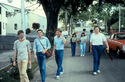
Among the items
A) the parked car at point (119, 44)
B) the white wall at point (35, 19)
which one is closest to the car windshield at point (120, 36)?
the parked car at point (119, 44)

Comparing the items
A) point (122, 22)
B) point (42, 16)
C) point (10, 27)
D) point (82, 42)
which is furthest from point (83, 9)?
point (42, 16)

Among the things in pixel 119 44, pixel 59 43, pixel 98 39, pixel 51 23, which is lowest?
pixel 119 44

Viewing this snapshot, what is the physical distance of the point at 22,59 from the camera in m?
5.96

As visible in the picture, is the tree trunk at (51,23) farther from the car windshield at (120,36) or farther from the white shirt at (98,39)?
the white shirt at (98,39)

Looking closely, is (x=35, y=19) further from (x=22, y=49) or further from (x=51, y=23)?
(x=22, y=49)

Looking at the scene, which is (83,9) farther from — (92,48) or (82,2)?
(92,48)

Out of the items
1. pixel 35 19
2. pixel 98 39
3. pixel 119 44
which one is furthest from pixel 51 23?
pixel 35 19

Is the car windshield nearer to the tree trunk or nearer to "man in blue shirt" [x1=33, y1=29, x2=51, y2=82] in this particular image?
the tree trunk

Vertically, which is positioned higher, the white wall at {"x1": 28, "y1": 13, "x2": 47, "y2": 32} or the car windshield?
the white wall at {"x1": 28, "y1": 13, "x2": 47, "y2": 32}

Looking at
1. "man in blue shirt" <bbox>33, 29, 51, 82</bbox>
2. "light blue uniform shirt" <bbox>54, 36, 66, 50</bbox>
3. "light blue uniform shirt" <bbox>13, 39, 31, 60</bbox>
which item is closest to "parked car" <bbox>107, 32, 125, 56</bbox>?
"light blue uniform shirt" <bbox>54, 36, 66, 50</bbox>

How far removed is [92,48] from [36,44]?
8.53 feet

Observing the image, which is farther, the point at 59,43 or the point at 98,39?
the point at 98,39

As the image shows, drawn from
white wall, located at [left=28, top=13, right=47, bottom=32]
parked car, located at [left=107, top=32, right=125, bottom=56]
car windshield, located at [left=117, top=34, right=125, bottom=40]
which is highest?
white wall, located at [left=28, top=13, right=47, bottom=32]

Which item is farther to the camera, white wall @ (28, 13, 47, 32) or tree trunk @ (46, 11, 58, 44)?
white wall @ (28, 13, 47, 32)
